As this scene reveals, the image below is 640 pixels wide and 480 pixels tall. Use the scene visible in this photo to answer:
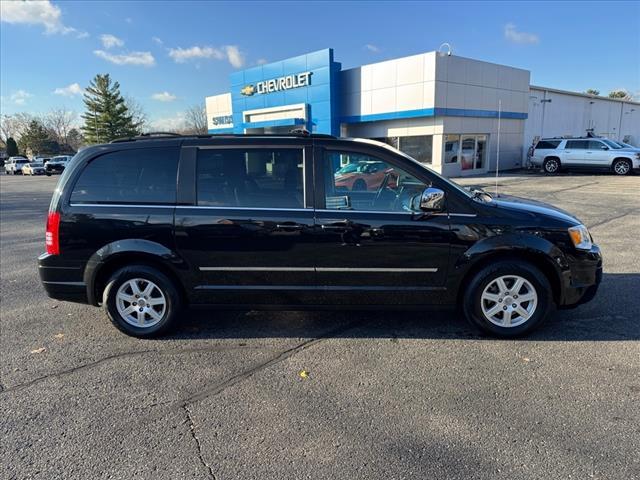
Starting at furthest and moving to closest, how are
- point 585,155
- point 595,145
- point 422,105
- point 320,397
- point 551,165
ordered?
point 551,165
point 422,105
point 585,155
point 595,145
point 320,397

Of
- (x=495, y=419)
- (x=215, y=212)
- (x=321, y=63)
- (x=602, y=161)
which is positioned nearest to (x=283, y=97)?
(x=321, y=63)

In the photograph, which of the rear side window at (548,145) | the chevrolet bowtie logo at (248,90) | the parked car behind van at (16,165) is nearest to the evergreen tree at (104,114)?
the parked car behind van at (16,165)

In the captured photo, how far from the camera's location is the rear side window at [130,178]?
413 cm

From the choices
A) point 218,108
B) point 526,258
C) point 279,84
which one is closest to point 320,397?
point 526,258

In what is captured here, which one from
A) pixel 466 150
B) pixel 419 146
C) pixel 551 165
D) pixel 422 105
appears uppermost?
pixel 422 105

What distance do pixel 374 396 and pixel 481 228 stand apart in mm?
1816

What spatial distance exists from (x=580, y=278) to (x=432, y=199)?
5.27 ft

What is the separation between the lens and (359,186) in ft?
13.3

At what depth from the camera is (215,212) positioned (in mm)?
4023

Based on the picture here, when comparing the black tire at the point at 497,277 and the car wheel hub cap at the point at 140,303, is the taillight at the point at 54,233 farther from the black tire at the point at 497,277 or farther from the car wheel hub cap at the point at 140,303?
the black tire at the point at 497,277

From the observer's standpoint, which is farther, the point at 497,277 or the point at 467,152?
the point at 467,152

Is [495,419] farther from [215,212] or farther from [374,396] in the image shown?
[215,212]

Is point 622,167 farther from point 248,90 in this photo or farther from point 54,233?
point 54,233

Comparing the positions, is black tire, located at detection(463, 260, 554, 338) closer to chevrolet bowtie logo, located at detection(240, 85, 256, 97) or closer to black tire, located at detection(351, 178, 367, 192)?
black tire, located at detection(351, 178, 367, 192)
